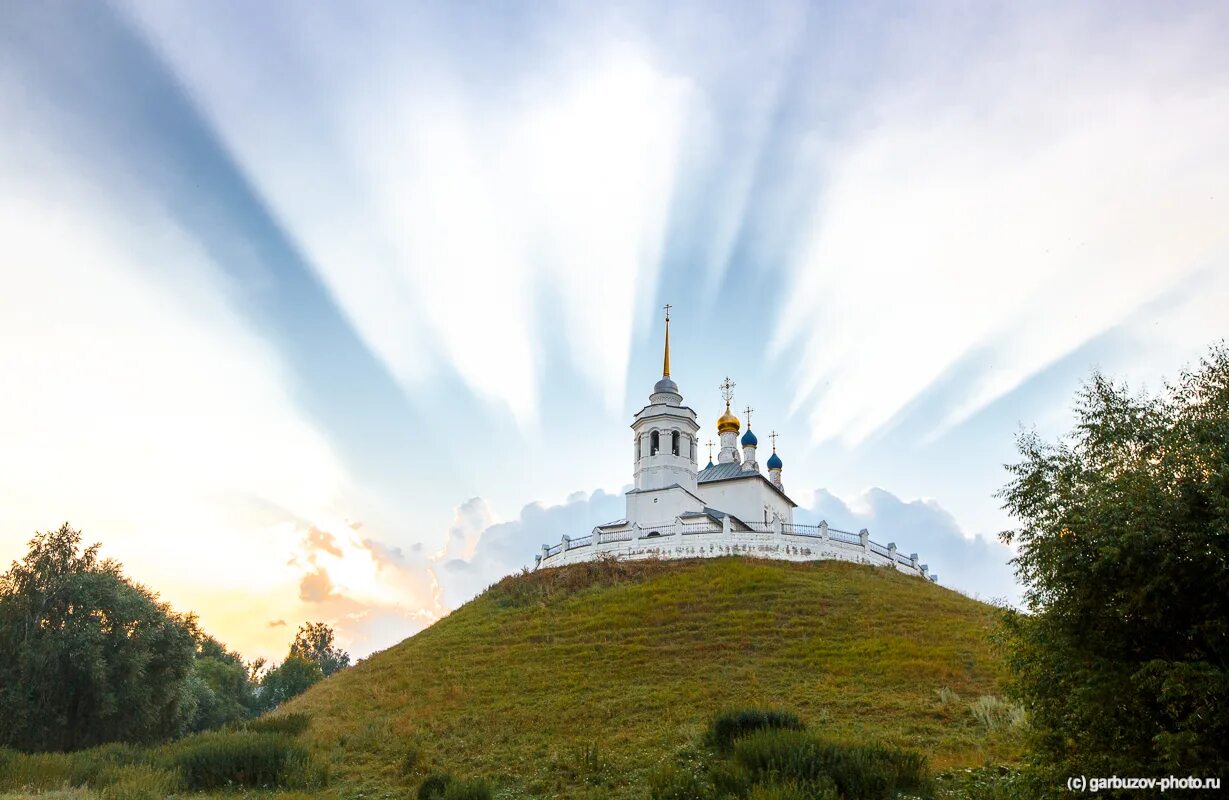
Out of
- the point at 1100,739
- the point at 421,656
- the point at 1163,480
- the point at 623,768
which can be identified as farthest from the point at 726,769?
the point at 421,656

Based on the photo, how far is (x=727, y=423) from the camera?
58344 millimetres

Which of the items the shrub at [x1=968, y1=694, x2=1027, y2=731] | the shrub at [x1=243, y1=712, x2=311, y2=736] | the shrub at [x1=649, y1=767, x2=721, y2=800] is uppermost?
the shrub at [x1=968, y1=694, x2=1027, y2=731]

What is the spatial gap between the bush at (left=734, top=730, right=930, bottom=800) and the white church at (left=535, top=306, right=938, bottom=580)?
951 inches

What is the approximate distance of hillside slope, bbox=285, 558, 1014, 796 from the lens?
59.5 ft

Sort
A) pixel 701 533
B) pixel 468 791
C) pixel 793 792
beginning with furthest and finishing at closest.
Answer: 1. pixel 701 533
2. pixel 468 791
3. pixel 793 792

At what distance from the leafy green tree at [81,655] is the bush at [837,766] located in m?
20.5

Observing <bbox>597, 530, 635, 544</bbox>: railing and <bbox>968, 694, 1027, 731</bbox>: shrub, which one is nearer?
<bbox>968, 694, 1027, 731</bbox>: shrub

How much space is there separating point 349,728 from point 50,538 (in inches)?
506

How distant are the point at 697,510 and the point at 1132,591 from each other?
37667 mm

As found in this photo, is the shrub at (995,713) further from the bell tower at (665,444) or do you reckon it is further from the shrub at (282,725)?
the bell tower at (665,444)

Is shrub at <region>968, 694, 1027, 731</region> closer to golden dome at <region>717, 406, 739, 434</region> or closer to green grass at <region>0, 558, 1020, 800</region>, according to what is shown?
green grass at <region>0, 558, 1020, 800</region>

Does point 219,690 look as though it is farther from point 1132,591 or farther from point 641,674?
point 1132,591

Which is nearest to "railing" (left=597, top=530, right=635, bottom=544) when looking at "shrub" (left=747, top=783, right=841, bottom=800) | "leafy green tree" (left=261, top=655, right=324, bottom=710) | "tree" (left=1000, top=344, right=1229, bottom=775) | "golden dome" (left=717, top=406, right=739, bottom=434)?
"golden dome" (left=717, top=406, right=739, bottom=434)

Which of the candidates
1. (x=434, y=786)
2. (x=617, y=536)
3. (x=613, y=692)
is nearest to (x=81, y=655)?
(x=434, y=786)
